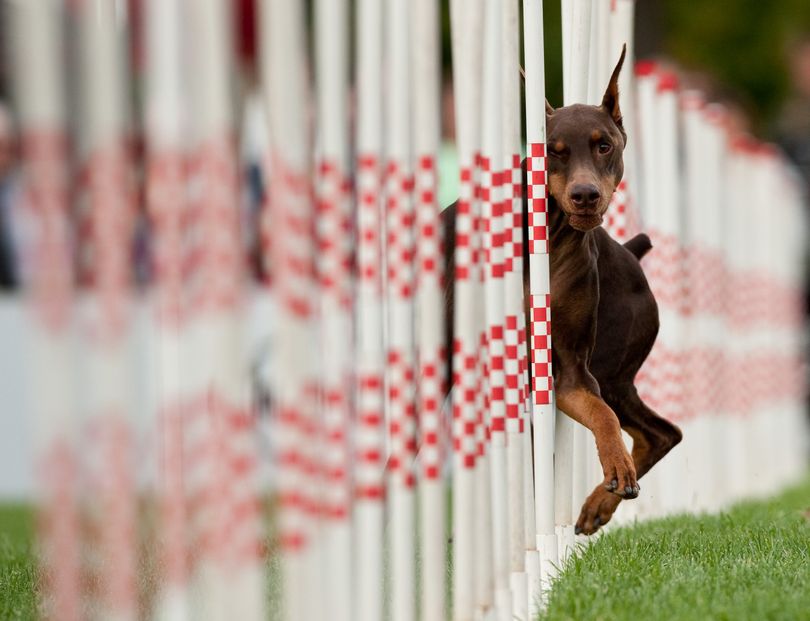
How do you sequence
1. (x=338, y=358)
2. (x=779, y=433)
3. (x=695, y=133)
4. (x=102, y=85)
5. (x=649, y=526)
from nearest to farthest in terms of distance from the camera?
1. (x=102, y=85)
2. (x=338, y=358)
3. (x=649, y=526)
4. (x=695, y=133)
5. (x=779, y=433)

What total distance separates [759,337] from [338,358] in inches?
469

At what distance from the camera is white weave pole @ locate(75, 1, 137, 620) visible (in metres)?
3.36

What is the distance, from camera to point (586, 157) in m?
6.32

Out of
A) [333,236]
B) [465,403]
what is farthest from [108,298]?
[465,403]

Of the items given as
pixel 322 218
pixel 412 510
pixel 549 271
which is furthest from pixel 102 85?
pixel 549 271

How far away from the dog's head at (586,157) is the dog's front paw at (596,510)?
973mm

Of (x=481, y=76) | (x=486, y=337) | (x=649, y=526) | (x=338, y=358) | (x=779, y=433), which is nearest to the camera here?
(x=338, y=358)

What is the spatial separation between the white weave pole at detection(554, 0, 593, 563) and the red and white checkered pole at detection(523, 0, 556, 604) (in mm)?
257

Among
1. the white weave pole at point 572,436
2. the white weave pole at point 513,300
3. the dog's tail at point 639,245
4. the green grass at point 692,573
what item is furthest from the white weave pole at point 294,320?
the dog's tail at point 639,245

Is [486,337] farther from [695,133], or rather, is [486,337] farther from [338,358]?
[695,133]

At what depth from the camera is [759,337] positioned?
51.3ft

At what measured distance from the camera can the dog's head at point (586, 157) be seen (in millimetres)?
6156

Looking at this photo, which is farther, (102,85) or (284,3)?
(284,3)

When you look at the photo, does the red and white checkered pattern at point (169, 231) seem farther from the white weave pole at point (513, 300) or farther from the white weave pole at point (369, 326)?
the white weave pole at point (513, 300)
